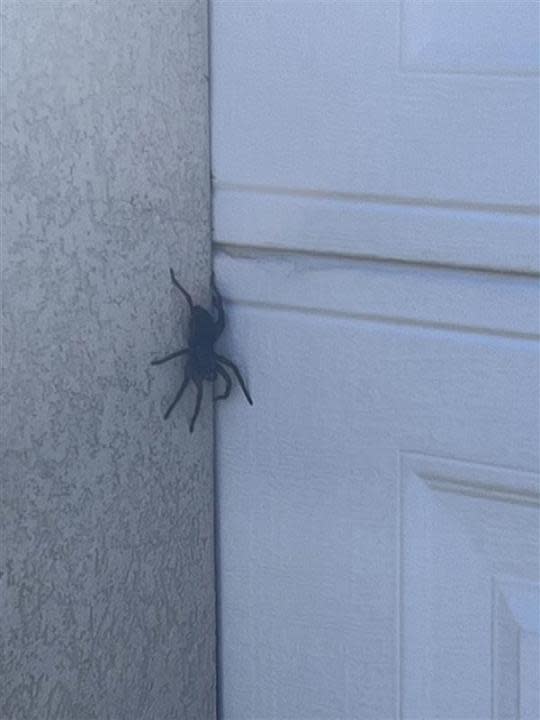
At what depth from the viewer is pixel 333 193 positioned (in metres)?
1.39

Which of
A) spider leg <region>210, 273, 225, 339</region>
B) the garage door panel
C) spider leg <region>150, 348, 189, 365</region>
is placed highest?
spider leg <region>210, 273, 225, 339</region>

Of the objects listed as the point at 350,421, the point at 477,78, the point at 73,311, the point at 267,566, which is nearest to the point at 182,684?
the point at 267,566

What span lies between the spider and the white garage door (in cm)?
2

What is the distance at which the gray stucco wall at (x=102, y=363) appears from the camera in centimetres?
125

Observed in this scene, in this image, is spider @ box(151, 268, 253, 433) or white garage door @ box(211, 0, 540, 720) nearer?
white garage door @ box(211, 0, 540, 720)

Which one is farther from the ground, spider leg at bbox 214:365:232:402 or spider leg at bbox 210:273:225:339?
spider leg at bbox 210:273:225:339

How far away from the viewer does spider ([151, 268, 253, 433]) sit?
143cm

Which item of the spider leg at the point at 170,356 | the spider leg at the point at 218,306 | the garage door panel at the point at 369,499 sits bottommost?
the garage door panel at the point at 369,499

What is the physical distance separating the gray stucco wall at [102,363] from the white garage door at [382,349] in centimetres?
5

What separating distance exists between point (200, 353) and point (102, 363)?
4.3 inches

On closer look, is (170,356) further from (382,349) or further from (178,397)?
(382,349)

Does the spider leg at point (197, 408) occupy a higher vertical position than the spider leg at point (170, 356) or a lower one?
lower

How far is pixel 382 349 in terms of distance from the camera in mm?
1389

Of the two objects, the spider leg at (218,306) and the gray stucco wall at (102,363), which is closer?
the gray stucco wall at (102,363)
